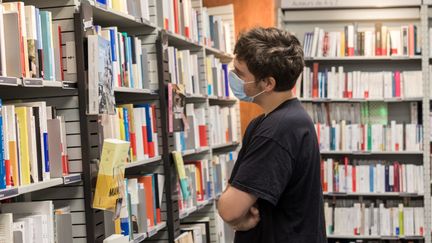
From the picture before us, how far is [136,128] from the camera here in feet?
10.8

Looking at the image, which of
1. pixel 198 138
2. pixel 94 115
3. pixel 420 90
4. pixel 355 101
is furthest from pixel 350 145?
pixel 94 115

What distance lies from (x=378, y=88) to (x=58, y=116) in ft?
12.8

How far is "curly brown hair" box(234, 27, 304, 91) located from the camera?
2.00m

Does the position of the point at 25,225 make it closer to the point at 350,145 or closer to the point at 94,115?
the point at 94,115

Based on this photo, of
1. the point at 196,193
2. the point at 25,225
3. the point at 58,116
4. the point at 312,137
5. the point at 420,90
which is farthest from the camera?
the point at 420,90

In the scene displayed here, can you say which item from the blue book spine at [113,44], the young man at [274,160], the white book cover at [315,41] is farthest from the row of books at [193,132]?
the young man at [274,160]

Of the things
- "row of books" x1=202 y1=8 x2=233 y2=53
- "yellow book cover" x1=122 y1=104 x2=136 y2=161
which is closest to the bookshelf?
"row of books" x1=202 y1=8 x2=233 y2=53

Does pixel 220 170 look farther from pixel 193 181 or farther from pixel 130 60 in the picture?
pixel 130 60

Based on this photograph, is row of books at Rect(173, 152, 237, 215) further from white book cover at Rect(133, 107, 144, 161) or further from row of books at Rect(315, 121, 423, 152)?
row of books at Rect(315, 121, 423, 152)

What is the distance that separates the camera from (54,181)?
2.29 meters

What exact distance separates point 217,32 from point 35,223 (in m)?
3.13

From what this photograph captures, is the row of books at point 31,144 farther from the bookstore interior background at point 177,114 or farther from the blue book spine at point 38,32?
the blue book spine at point 38,32

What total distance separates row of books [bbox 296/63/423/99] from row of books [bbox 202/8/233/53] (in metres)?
0.83

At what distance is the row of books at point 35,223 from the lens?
2043mm
